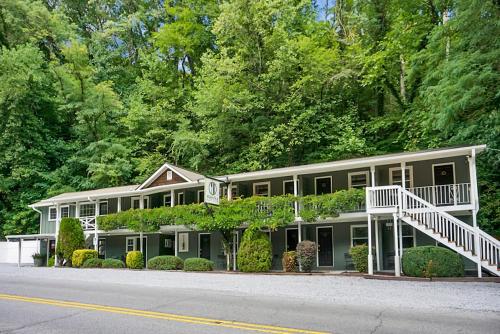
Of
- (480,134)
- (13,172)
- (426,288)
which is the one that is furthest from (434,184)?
(13,172)

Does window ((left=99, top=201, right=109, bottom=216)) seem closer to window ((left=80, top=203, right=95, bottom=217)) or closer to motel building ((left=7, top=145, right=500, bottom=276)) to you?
motel building ((left=7, top=145, right=500, bottom=276))

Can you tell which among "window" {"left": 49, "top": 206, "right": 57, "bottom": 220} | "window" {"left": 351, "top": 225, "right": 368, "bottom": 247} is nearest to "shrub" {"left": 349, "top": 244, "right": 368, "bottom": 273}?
"window" {"left": 351, "top": 225, "right": 368, "bottom": 247}

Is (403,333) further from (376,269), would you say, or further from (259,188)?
(259,188)

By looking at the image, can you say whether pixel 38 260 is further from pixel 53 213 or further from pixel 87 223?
pixel 87 223

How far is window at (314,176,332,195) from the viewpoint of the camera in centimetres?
2486

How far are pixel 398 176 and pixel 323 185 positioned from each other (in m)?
3.82

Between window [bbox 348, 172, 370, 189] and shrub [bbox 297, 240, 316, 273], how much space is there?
168 inches

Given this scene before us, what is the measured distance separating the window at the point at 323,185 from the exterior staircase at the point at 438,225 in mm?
4364

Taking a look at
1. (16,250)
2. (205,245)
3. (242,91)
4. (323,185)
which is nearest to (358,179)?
(323,185)

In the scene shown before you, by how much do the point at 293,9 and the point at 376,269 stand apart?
21.1m

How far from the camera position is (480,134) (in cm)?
2328

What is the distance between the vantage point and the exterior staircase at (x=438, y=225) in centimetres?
1762

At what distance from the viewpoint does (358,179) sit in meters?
24.1

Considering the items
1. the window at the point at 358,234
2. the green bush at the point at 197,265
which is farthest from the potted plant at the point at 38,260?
the window at the point at 358,234
